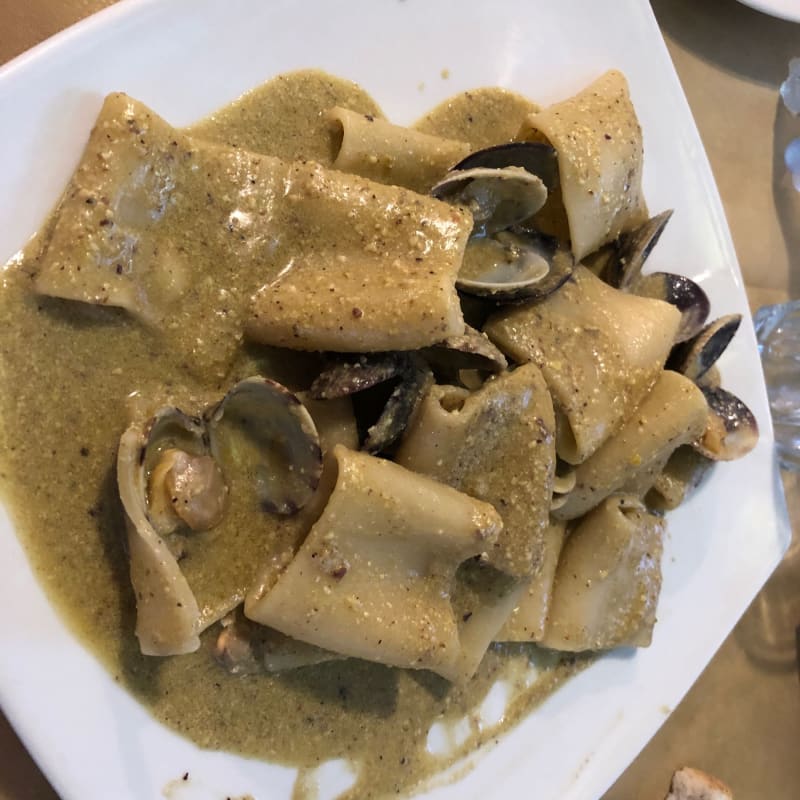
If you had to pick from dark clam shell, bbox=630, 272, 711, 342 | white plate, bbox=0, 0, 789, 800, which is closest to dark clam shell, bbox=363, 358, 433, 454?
white plate, bbox=0, 0, 789, 800

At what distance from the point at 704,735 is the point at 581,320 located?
1.95m

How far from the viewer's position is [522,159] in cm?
212

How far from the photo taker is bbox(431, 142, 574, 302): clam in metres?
2.02

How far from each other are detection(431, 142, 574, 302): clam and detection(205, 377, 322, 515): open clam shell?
0.57 m

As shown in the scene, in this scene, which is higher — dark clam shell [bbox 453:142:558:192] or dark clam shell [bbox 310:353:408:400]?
dark clam shell [bbox 453:142:558:192]

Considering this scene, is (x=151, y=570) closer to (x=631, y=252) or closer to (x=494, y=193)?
(x=494, y=193)

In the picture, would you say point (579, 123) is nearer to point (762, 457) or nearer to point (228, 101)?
point (228, 101)

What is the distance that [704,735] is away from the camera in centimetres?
313

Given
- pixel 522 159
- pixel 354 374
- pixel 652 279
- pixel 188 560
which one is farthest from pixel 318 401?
pixel 652 279

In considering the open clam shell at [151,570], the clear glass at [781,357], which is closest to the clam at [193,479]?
the open clam shell at [151,570]

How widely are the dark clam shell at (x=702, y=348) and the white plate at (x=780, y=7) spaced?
1312 millimetres

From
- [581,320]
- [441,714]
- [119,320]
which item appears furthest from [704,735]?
[119,320]

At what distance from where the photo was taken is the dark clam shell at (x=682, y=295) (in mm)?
2525

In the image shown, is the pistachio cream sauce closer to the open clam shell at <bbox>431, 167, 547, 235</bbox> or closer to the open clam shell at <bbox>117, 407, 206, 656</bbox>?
the open clam shell at <bbox>117, 407, 206, 656</bbox>
